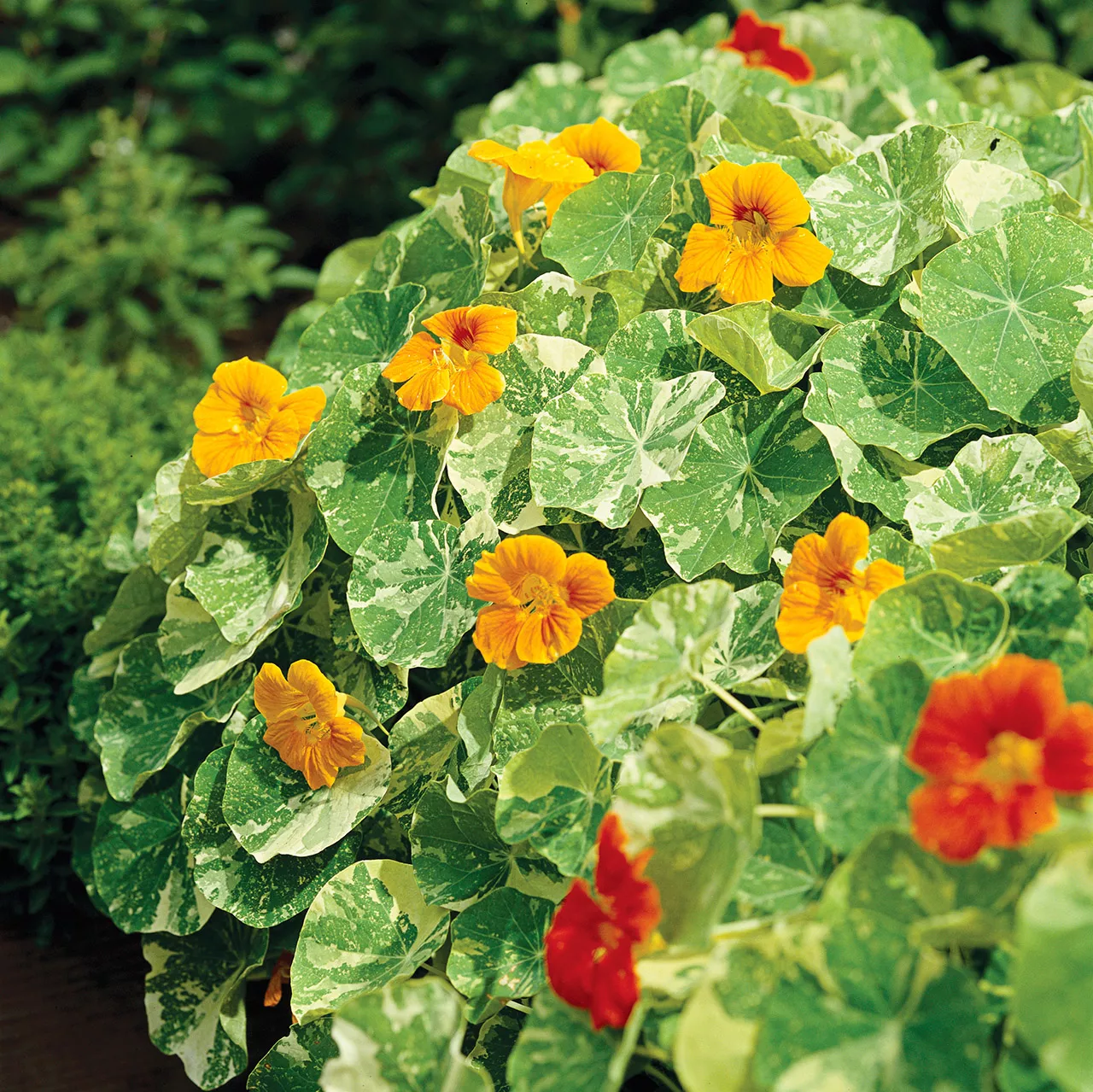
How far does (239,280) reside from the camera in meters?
3.32

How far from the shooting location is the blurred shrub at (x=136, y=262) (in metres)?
3.20

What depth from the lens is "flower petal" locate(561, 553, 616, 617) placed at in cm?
103

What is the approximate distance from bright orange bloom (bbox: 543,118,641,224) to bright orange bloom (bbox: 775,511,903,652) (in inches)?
22.2

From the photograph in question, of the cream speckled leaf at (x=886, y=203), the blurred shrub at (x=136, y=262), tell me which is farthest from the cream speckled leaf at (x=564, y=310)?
the blurred shrub at (x=136, y=262)

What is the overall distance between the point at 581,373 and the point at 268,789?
0.56m

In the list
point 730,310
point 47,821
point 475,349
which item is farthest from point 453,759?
point 47,821

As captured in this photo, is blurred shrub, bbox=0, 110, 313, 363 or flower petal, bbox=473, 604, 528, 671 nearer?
flower petal, bbox=473, 604, 528, 671

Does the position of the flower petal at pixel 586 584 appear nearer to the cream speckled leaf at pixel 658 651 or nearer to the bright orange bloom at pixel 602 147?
the cream speckled leaf at pixel 658 651

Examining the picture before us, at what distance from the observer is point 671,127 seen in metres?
1.44

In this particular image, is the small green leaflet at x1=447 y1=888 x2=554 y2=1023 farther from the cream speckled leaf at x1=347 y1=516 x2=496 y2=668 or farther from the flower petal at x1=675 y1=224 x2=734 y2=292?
the flower petal at x1=675 y1=224 x2=734 y2=292

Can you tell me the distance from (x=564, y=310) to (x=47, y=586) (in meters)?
1.00

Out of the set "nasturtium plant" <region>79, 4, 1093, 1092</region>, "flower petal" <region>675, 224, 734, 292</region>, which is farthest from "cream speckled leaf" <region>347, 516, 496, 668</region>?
"flower petal" <region>675, 224, 734, 292</region>

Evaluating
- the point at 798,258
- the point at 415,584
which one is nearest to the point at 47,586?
the point at 415,584

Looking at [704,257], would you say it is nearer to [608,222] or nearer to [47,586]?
[608,222]
